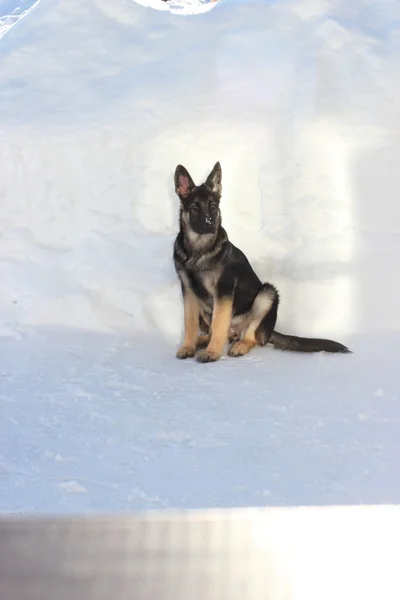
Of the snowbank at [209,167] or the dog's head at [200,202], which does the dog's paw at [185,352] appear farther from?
the dog's head at [200,202]

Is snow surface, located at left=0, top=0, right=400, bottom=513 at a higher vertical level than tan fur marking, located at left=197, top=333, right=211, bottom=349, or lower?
higher

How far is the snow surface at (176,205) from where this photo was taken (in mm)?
3189

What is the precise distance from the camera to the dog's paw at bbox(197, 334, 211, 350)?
4.14 m

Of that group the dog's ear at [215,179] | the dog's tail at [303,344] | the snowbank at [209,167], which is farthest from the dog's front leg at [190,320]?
the dog's ear at [215,179]

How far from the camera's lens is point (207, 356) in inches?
151

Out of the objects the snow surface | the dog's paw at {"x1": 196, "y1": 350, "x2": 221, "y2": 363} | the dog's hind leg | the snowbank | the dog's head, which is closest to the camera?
the snow surface

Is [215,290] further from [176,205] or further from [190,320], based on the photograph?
[176,205]

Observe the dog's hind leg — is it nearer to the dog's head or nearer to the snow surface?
the snow surface

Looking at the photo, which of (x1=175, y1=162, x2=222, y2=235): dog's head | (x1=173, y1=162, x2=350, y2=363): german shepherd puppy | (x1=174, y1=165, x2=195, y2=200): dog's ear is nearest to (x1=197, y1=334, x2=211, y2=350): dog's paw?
(x1=173, y1=162, x2=350, y2=363): german shepherd puppy

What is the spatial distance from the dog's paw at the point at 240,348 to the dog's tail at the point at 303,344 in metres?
0.16

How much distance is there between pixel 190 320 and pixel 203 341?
0.22m

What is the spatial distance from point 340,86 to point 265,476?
3.45 meters

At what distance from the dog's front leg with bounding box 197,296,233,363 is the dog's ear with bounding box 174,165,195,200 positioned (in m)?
0.69

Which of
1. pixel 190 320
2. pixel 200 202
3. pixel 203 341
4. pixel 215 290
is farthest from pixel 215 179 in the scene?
pixel 203 341
